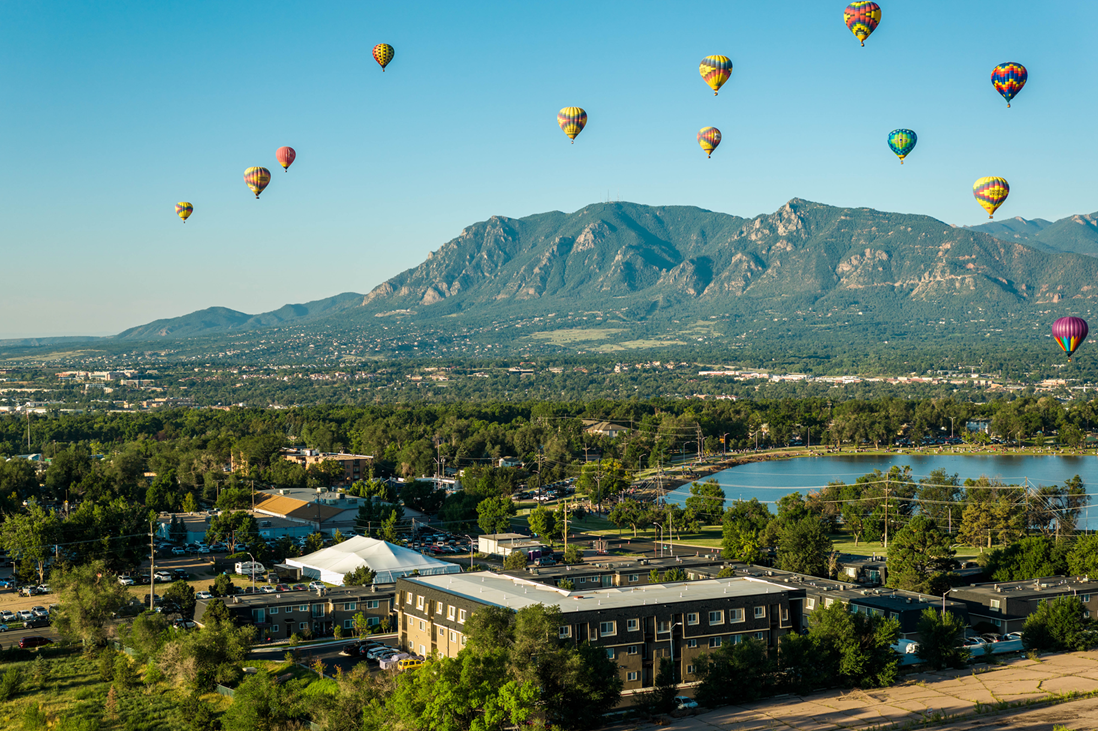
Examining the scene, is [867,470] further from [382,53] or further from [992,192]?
[382,53]

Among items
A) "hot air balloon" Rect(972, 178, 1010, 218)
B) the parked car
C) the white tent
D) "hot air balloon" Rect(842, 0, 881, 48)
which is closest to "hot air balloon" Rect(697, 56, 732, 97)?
"hot air balloon" Rect(842, 0, 881, 48)

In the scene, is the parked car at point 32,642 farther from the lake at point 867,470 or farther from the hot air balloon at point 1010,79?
the hot air balloon at point 1010,79

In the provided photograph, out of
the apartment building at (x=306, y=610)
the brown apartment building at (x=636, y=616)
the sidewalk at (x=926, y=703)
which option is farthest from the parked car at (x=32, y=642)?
the sidewalk at (x=926, y=703)

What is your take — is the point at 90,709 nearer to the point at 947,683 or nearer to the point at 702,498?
the point at 947,683

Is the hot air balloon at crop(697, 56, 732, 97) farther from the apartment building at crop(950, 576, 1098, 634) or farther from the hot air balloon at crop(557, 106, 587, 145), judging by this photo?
the apartment building at crop(950, 576, 1098, 634)

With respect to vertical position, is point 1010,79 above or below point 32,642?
above

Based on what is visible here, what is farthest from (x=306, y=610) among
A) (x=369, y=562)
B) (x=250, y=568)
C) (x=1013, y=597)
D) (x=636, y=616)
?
(x=1013, y=597)
